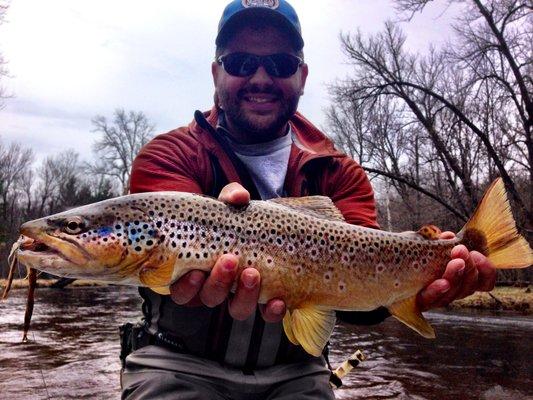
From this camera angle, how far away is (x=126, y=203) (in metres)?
2.68

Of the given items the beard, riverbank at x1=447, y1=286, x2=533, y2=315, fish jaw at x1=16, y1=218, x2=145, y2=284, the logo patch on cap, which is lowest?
riverbank at x1=447, y1=286, x2=533, y2=315

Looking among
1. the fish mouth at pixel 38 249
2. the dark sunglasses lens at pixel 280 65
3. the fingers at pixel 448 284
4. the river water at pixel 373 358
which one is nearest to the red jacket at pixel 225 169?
Answer: the dark sunglasses lens at pixel 280 65

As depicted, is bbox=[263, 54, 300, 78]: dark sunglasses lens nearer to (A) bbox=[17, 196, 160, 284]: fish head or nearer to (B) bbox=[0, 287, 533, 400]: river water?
(A) bbox=[17, 196, 160, 284]: fish head

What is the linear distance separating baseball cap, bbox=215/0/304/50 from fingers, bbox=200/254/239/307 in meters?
1.89

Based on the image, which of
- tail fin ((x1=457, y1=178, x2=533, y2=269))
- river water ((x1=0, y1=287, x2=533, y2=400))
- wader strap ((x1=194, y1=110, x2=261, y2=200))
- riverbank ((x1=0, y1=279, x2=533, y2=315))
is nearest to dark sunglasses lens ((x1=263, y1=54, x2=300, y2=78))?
wader strap ((x1=194, y1=110, x2=261, y2=200))

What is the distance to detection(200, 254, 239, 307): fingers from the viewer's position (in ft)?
8.36

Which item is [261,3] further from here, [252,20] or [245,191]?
[245,191]

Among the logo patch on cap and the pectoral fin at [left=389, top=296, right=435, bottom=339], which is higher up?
the logo patch on cap

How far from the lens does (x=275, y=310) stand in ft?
8.87

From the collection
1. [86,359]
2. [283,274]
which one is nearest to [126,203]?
[283,274]

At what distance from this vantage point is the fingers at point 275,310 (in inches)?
106

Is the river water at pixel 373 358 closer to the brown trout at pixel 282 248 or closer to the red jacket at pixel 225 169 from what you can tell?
the red jacket at pixel 225 169

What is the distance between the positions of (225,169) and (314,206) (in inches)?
26.8

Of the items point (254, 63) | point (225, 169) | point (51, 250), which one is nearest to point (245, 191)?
point (225, 169)
